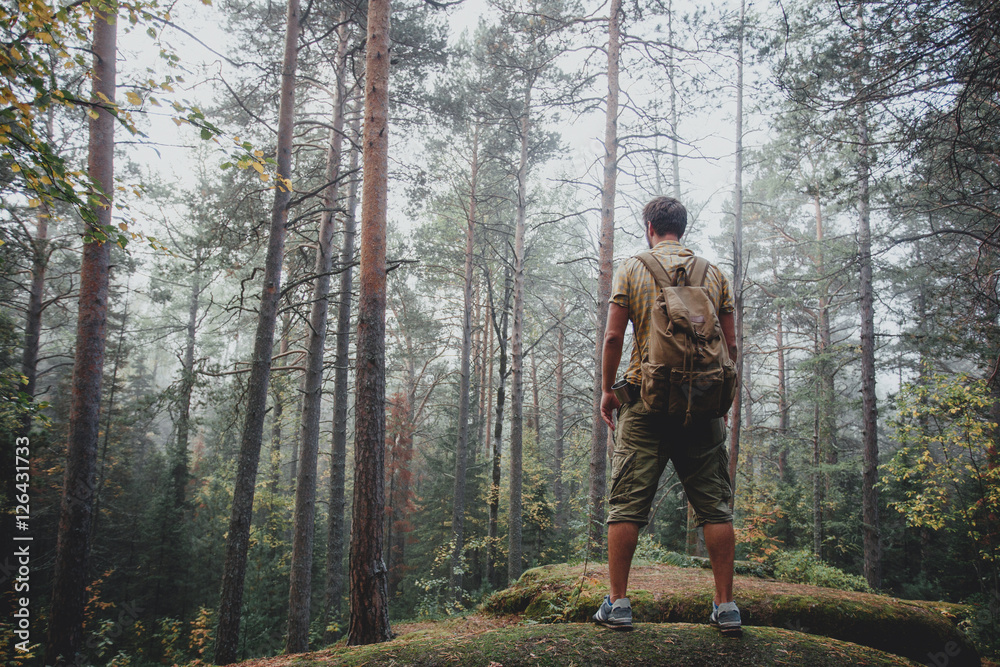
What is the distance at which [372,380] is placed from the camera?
4473 millimetres

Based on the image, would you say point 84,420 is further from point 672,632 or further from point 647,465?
point 672,632

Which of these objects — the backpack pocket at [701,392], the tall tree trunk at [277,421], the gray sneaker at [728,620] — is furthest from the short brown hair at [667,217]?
the tall tree trunk at [277,421]

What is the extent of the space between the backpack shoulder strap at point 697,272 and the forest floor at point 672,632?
190 cm

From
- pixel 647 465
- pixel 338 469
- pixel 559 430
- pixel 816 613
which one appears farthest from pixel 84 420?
pixel 559 430

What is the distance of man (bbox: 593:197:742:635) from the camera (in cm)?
230

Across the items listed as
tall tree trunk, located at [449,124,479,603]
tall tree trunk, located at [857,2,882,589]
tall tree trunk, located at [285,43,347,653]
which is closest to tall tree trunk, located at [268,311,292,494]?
tall tree trunk, located at [285,43,347,653]

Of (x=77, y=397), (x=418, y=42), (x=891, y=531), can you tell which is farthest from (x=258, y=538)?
(x=891, y=531)

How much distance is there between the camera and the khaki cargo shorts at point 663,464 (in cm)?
230

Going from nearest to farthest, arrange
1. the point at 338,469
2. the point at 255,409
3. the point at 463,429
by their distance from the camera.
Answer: the point at 255,409 < the point at 338,469 < the point at 463,429

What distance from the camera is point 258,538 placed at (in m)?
14.9

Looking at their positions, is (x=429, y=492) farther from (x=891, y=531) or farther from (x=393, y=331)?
(x=891, y=531)

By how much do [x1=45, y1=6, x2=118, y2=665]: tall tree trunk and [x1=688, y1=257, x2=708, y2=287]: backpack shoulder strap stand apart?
6021 mm

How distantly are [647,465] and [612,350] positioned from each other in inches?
25.0

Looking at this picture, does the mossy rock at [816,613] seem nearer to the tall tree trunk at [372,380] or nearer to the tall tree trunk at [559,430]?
the tall tree trunk at [372,380]
